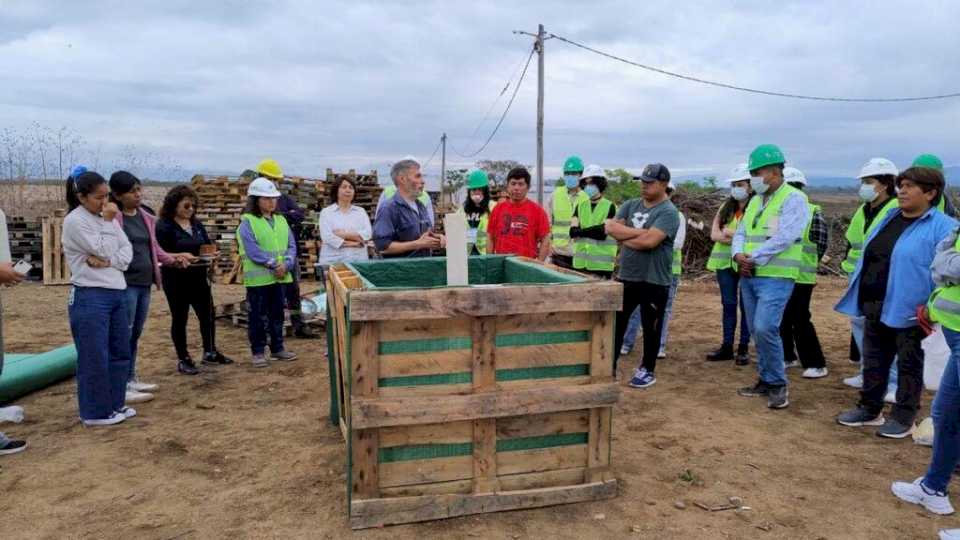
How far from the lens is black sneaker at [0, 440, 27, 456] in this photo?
3.95m

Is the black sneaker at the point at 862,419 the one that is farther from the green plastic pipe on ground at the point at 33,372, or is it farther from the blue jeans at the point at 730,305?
the green plastic pipe on ground at the point at 33,372

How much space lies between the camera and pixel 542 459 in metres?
3.25

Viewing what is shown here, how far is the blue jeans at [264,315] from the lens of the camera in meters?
5.88

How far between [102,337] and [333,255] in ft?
8.53

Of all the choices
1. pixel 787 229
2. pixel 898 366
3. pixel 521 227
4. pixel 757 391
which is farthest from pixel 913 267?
pixel 521 227

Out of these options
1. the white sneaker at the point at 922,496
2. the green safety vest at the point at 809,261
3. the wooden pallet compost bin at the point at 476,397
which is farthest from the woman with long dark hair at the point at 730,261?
the wooden pallet compost bin at the point at 476,397

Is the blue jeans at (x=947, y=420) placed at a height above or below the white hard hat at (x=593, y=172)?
below

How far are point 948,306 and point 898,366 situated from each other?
52.1 inches

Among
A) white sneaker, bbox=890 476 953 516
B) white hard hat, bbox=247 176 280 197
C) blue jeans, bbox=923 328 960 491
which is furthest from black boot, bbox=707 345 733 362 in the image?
white hard hat, bbox=247 176 280 197

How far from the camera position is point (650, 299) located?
5.14 m

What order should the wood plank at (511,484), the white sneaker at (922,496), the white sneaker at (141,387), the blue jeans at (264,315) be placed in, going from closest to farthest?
1. the wood plank at (511,484)
2. the white sneaker at (922,496)
3. the white sneaker at (141,387)
4. the blue jeans at (264,315)

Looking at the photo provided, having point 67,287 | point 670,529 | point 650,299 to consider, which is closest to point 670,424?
point 650,299

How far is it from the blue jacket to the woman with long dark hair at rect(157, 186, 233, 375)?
5282 mm

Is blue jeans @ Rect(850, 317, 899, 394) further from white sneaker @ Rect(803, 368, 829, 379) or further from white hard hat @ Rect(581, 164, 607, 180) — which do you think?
white hard hat @ Rect(581, 164, 607, 180)
